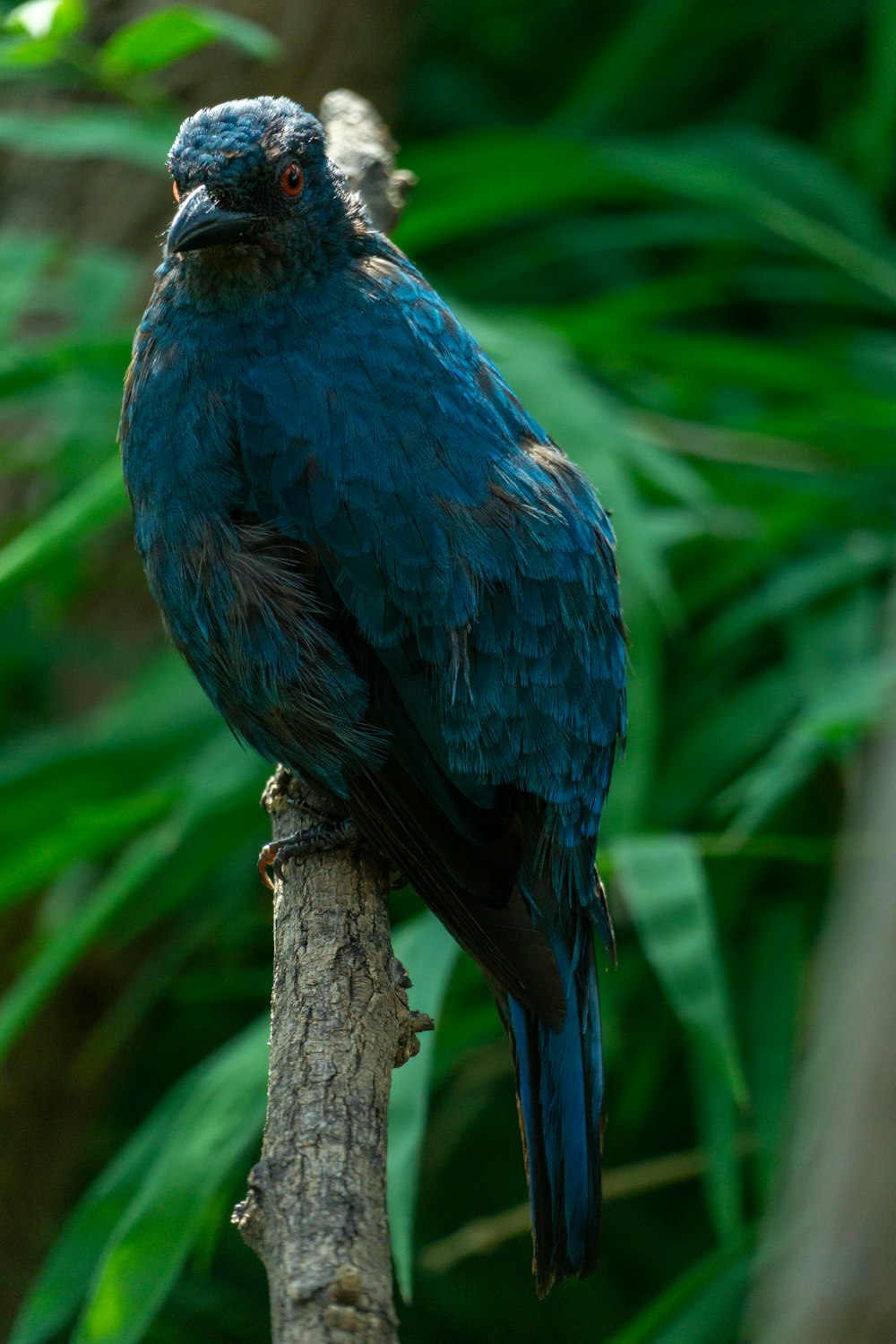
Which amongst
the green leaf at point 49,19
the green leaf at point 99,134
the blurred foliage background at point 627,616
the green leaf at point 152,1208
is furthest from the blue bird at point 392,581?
the green leaf at point 99,134

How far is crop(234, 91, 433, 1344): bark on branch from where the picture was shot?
1354 mm

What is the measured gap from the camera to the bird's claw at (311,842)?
225 centimetres

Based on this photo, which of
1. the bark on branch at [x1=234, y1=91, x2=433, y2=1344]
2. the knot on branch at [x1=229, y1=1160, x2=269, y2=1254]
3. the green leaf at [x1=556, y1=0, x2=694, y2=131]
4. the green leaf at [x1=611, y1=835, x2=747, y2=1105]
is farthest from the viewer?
the green leaf at [x1=556, y1=0, x2=694, y2=131]

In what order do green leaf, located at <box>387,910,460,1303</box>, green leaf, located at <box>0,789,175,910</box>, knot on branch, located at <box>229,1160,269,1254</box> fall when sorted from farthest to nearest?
green leaf, located at <box>0,789,175,910</box>
green leaf, located at <box>387,910,460,1303</box>
knot on branch, located at <box>229,1160,269,1254</box>

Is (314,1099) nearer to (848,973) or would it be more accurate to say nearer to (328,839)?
(328,839)

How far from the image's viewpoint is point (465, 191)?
388 cm

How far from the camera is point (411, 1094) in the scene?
2.48 meters

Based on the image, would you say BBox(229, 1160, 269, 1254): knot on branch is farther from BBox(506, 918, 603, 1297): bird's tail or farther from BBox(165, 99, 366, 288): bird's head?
BBox(165, 99, 366, 288): bird's head

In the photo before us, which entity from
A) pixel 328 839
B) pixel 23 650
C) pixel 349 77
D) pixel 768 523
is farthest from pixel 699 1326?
pixel 349 77

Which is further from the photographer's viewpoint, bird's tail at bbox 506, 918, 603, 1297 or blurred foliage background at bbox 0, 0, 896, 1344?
blurred foliage background at bbox 0, 0, 896, 1344

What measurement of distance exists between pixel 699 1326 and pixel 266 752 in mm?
1418

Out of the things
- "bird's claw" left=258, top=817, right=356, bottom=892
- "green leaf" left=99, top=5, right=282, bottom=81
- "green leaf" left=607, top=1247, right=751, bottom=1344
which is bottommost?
"green leaf" left=607, top=1247, right=751, bottom=1344

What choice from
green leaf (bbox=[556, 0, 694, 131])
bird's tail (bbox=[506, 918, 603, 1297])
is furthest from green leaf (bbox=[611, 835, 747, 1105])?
green leaf (bbox=[556, 0, 694, 131])

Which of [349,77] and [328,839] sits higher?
[349,77]
